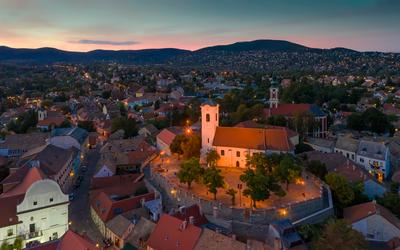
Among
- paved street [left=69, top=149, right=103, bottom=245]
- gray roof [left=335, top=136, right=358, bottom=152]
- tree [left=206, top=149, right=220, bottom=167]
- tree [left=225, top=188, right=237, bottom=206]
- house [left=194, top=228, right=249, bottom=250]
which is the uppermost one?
tree [left=206, top=149, right=220, bottom=167]

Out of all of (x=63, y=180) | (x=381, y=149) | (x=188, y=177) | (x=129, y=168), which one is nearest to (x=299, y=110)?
(x=381, y=149)

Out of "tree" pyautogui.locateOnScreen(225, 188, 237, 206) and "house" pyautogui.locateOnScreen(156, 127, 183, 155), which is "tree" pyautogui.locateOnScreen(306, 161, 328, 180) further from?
"house" pyautogui.locateOnScreen(156, 127, 183, 155)

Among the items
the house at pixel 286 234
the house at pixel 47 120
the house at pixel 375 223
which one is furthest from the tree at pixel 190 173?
the house at pixel 47 120

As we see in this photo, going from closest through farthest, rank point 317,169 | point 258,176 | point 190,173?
point 258,176, point 190,173, point 317,169

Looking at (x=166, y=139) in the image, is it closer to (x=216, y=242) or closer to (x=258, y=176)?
(x=258, y=176)

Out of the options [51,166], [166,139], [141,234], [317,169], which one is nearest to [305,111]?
[166,139]

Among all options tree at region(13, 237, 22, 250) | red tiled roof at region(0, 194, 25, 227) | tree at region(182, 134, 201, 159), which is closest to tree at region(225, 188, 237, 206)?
tree at region(182, 134, 201, 159)
